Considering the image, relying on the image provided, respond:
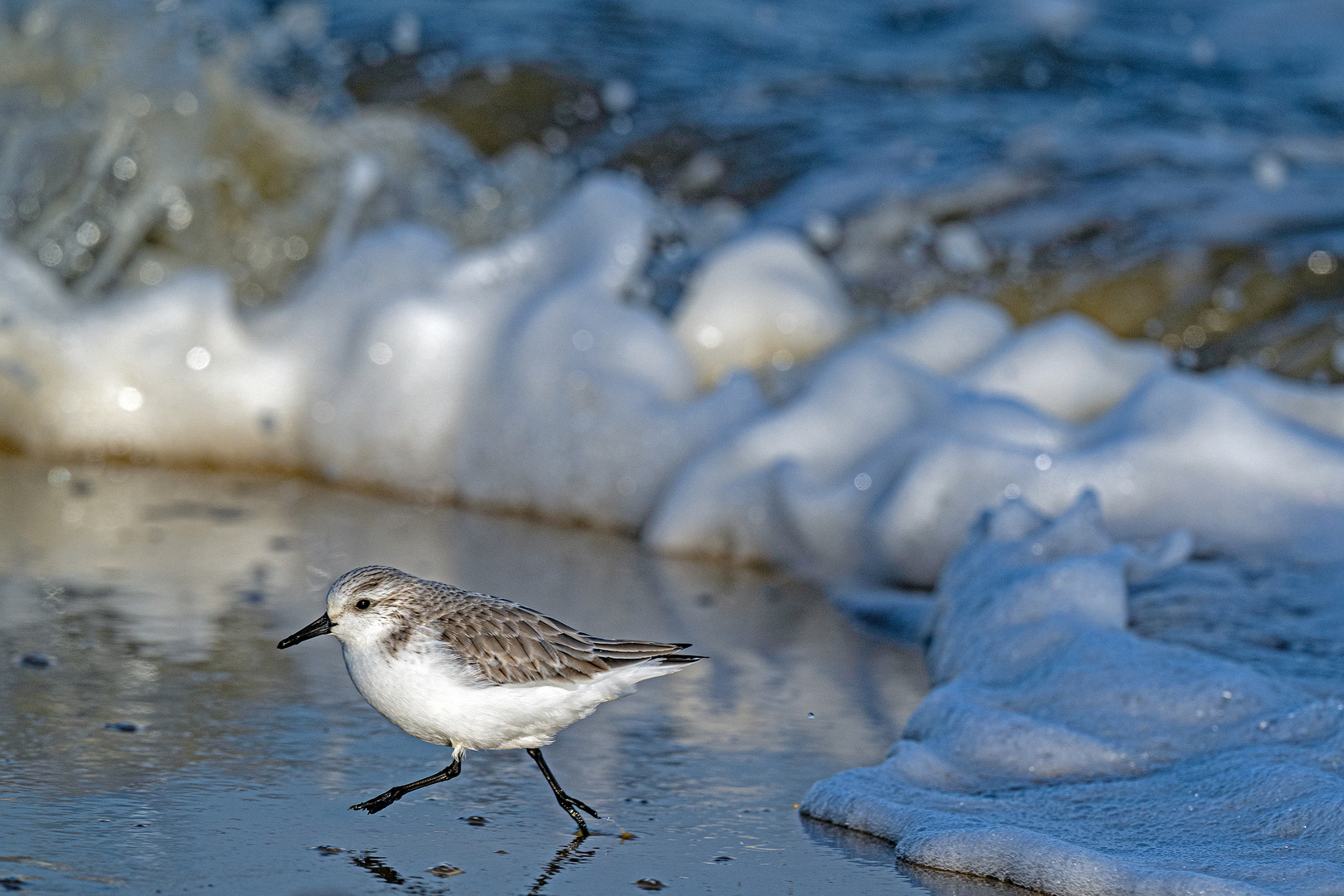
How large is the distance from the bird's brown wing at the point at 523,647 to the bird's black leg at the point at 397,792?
0.21 m

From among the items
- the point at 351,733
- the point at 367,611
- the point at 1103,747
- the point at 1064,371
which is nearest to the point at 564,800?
the point at 367,611

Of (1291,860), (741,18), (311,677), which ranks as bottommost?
(311,677)

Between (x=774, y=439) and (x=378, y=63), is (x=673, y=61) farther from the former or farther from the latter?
(x=774, y=439)

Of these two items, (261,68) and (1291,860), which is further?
(261,68)

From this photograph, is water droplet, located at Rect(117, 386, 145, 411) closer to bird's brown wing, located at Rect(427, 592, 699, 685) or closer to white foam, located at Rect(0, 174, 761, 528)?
white foam, located at Rect(0, 174, 761, 528)

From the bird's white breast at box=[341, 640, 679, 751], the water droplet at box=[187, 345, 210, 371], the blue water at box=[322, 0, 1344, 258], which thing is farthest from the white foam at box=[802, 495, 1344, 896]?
the blue water at box=[322, 0, 1344, 258]

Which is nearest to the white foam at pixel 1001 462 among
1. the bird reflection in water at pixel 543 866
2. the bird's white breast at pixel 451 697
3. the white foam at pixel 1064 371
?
the white foam at pixel 1064 371

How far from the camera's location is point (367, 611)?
278 cm

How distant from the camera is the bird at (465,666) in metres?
2.74

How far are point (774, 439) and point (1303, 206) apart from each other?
3.37m

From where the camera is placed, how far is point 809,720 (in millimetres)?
3475

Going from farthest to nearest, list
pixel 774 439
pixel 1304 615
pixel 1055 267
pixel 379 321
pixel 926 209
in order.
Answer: pixel 926 209
pixel 1055 267
pixel 379 321
pixel 774 439
pixel 1304 615

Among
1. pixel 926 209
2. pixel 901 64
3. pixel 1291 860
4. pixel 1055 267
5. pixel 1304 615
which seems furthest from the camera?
pixel 901 64

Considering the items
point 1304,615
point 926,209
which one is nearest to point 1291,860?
point 1304,615
